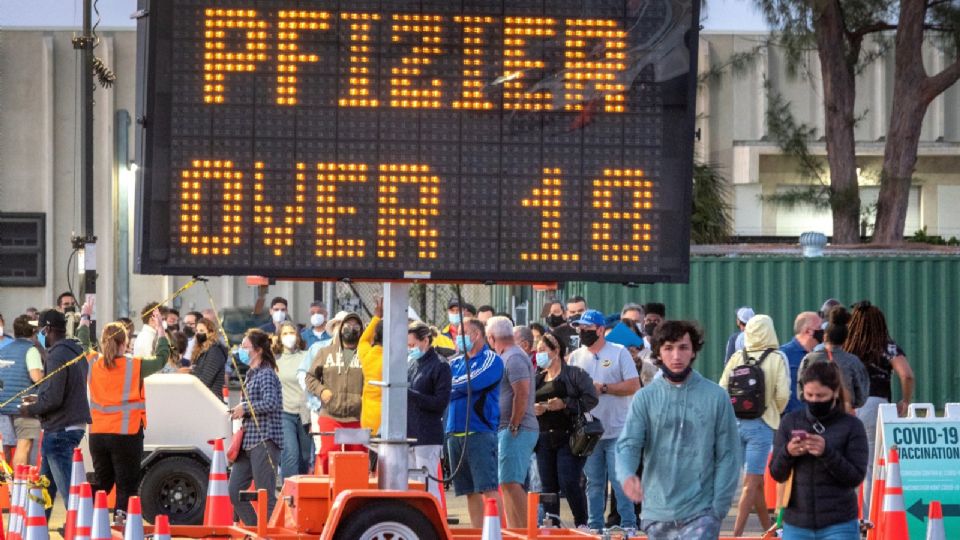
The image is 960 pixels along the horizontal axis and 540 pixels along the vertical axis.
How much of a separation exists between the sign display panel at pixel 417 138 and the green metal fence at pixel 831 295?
15.5m

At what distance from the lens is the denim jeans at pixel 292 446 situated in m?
16.4

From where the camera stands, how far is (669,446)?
8.95m

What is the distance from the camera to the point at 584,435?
46.3 feet

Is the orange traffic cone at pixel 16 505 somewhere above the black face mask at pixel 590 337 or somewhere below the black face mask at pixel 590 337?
below

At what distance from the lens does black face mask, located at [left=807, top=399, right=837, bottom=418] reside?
900 cm

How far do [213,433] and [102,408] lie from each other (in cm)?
166

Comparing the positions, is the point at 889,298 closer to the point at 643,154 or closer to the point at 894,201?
the point at 894,201

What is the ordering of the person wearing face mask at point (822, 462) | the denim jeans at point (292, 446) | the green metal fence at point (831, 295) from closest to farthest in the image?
the person wearing face mask at point (822, 462) → the denim jeans at point (292, 446) → the green metal fence at point (831, 295)

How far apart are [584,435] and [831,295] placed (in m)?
12.2

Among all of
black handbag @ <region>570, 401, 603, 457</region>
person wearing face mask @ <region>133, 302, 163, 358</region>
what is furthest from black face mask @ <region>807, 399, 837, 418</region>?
person wearing face mask @ <region>133, 302, 163, 358</region>

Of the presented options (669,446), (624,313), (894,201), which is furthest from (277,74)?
(894,201)

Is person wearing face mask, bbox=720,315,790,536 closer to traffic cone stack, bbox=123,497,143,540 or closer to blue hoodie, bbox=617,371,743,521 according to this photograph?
blue hoodie, bbox=617,371,743,521

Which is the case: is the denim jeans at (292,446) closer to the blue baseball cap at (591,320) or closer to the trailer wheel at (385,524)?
the blue baseball cap at (591,320)

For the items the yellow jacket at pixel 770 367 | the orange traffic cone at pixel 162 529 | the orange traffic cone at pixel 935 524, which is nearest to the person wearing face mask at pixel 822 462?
the orange traffic cone at pixel 935 524
